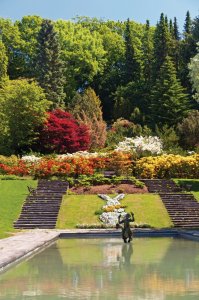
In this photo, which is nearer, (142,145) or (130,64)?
(142,145)

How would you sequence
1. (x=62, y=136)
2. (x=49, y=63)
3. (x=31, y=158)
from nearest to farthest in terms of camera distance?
1. (x=31, y=158)
2. (x=62, y=136)
3. (x=49, y=63)

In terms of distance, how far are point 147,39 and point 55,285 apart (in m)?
74.7

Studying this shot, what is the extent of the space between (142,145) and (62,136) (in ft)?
26.7

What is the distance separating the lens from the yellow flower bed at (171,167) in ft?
142

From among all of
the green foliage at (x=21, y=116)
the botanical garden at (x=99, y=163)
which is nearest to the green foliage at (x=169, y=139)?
the botanical garden at (x=99, y=163)

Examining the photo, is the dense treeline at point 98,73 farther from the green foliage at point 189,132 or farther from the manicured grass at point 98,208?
the manicured grass at point 98,208

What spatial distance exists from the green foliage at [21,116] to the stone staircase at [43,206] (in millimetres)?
12926

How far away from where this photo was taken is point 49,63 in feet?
223

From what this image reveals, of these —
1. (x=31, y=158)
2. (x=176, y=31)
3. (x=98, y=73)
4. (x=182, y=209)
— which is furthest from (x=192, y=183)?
(x=176, y=31)

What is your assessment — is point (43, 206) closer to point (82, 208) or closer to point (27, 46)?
point (82, 208)

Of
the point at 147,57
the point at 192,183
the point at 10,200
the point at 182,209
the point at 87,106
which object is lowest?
the point at 182,209

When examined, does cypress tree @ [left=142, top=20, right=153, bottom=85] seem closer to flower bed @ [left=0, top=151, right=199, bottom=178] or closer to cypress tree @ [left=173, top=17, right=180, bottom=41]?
cypress tree @ [left=173, top=17, right=180, bottom=41]

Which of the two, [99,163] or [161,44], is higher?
[161,44]

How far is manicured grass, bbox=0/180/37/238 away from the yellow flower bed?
9470mm
